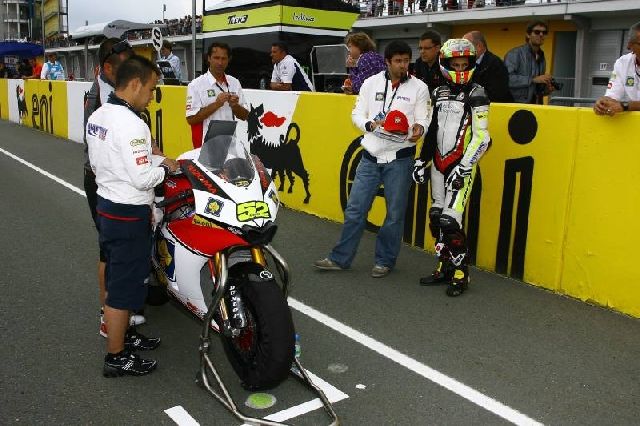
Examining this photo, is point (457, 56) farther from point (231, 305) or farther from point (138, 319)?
point (138, 319)

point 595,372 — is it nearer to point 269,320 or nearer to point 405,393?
point 405,393

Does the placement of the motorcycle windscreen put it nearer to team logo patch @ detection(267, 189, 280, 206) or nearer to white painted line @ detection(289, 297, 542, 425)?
team logo patch @ detection(267, 189, 280, 206)

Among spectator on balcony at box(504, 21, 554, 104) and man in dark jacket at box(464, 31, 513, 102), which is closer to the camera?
man in dark jacket at box(464, 31, 513, 102)

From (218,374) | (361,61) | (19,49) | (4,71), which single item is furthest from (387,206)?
(19,49)

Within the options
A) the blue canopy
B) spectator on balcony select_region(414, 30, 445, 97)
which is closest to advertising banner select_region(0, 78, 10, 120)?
the blue canopy

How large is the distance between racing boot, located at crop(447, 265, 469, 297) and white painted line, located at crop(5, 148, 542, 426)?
1.07 meters

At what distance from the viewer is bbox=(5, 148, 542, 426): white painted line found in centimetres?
346

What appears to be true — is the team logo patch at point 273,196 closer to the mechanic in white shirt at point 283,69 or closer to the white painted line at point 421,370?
the white painted line at point 421,370

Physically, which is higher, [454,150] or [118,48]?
[118,48]

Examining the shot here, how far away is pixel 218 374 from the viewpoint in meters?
3.63

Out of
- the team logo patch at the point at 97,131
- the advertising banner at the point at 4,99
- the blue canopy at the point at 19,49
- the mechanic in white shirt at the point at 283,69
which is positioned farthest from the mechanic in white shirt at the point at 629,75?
the blue canopy at the point at 19,49

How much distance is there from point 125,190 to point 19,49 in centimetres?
3266

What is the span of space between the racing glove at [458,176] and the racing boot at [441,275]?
0.60 m

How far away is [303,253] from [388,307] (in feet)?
5.31
